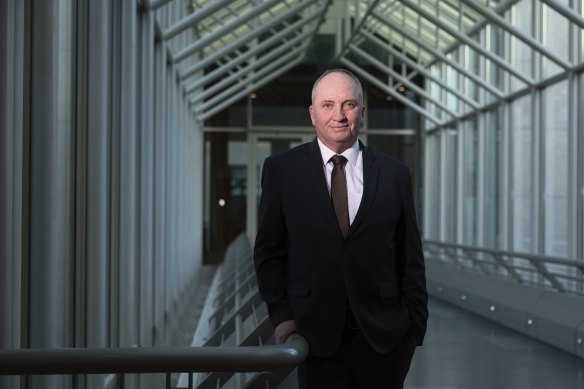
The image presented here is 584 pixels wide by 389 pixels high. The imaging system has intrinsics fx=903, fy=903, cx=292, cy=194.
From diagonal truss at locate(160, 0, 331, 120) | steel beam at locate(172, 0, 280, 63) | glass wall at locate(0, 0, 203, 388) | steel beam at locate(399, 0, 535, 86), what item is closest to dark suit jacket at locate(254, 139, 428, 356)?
glass wall at locate(0, 0, 203, 388)

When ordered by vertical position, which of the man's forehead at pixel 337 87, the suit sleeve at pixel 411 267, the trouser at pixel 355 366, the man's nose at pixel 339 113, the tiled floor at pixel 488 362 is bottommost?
the tiled floor at pixel 488 362

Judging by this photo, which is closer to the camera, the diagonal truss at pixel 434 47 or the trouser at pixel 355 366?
the trouser at pixel 355 366

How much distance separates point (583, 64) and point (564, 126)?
2.04 meters

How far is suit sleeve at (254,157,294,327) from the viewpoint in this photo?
3.20m

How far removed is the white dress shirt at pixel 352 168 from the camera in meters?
3.24

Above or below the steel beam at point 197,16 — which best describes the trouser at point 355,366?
below

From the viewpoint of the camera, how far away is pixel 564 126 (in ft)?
58.5

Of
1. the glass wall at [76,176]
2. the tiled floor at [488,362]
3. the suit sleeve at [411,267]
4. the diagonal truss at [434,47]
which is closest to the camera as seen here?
the suit sleeve at [411,267]

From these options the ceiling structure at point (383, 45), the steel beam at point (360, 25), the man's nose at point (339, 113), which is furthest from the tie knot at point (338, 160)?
the steel beam at point (360, 25)

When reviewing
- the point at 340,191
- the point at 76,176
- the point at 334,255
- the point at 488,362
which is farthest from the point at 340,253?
the point at 488,362

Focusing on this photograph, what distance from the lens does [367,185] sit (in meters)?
3.20

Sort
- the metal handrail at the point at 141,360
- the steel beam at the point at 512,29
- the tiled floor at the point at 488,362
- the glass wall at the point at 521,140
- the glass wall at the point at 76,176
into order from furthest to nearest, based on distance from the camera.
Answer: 1. the glass wall at the point at 521,140
2. the steel beam at the point at 512,29
3. the tiled floor at the point at 488,362
4. the glass wall at the point at 76,176
5. the metal handrail at the point at 141,360

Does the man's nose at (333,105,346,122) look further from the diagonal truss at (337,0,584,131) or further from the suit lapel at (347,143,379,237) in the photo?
the diagonal truss at (337,0,584,131)

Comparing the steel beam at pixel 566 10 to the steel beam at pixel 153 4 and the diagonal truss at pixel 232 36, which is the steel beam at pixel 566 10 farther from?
the steel beam at pixel 153 4
